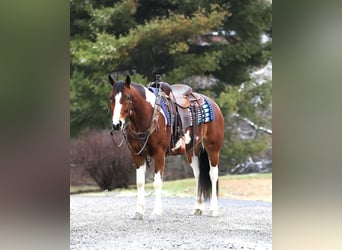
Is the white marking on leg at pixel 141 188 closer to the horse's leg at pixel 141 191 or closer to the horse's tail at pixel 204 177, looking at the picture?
the horse's leg at pixel 141 191

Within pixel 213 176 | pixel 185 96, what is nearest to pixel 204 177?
pixel 213 176

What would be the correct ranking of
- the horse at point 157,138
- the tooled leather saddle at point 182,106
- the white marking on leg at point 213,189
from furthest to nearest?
the white marking on leg at point 213,189
the tooled leather saddle at point 182,106
the horse at point 157,138

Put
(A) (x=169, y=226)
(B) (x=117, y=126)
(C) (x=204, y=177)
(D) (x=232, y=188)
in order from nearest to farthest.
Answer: (B) (x=117, y=126), (A) (x=169, y=226), (C) (x=204, y=177), (D) (x=232, y=188)

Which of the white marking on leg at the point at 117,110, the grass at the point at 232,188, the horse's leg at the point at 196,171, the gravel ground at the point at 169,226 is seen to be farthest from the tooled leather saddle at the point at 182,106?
the gravel ground at the point at 169,226

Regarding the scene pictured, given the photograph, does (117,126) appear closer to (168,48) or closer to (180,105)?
(180,105)

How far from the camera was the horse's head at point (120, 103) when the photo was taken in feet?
14.8

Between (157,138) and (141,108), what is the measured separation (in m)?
0.35

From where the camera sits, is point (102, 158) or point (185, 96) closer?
point (185, 96)

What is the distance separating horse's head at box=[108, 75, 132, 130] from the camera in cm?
450

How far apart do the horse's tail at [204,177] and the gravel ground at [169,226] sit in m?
0.19

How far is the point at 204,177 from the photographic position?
17.6 feet
